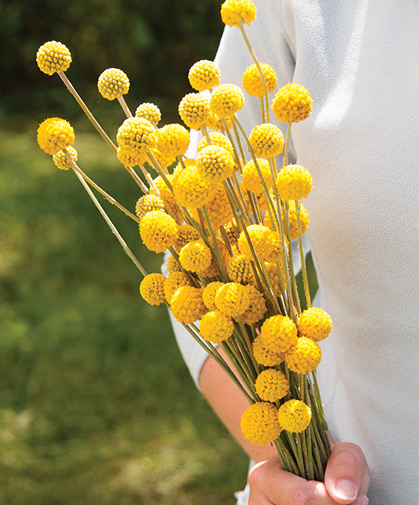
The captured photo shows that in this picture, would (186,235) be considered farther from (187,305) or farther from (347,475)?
(347,475)

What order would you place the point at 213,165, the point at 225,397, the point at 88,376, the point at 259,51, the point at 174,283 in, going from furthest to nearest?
1. the point at 88,376
2. the point at 225,397
3. the point at 259,51
4. the point at 174,283
5. the point at 213,165

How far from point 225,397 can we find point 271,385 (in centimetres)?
34

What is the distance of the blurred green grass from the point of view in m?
1.94

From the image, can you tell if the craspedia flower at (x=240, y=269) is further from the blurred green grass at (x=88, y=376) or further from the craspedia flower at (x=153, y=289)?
the blurred green grass at (x=88, y=376)

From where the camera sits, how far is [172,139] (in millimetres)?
547

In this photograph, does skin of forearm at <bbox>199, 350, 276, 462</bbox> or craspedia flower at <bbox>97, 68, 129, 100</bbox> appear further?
skin of forearm at <bbox>199, 350, 276, 462</bbox>

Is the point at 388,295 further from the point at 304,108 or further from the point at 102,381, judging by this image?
the point at 102,381

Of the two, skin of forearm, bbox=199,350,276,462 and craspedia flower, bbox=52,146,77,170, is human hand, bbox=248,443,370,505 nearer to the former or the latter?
skin of forearm, bbox=199,350,276,462

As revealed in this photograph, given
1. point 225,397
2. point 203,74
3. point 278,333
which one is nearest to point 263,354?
point 278,333

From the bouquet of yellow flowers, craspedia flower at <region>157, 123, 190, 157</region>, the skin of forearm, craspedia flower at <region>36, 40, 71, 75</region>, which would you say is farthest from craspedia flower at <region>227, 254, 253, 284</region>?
the skin of forearm

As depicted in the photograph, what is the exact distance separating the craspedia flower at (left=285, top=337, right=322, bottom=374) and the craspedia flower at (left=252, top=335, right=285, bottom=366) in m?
0.01

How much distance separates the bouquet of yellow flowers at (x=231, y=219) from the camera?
1.73ft

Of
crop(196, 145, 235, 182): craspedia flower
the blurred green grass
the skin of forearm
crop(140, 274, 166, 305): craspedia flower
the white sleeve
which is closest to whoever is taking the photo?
crop(196, 145, 235, 182): craspedia flower

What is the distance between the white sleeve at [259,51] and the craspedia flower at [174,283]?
24 cm
